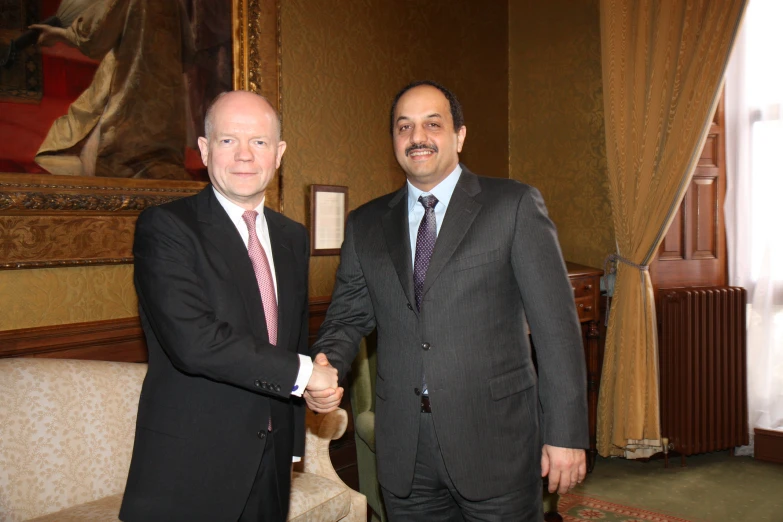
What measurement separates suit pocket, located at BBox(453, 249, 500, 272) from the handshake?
0.51 meters

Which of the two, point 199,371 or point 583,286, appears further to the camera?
point 583,286

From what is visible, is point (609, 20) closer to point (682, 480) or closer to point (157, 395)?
point (682, 480)

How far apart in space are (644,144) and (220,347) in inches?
146

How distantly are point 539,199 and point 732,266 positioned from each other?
3420 mm

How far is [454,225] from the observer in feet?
6.70

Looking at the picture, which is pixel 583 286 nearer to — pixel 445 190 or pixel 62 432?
pixel 445 190

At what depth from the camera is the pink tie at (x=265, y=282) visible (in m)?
1.97

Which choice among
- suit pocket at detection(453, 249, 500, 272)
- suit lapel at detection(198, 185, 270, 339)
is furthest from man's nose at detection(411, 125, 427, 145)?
suit lapel at detection(198, 185, 270, 339)

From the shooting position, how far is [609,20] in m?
4.71

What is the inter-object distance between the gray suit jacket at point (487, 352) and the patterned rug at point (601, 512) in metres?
1.97

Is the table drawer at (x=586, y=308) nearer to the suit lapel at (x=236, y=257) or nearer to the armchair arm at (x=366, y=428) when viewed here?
the armchair arm at (x=366, y=428)

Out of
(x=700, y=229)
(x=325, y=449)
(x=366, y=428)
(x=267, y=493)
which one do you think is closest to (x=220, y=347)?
(x=267, y=493)

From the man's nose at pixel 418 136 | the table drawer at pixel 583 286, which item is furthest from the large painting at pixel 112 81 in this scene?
the table drawer at pixel 583 286

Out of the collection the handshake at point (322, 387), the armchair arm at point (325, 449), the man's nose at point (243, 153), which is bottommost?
the armchair arm at point (325, 449)
